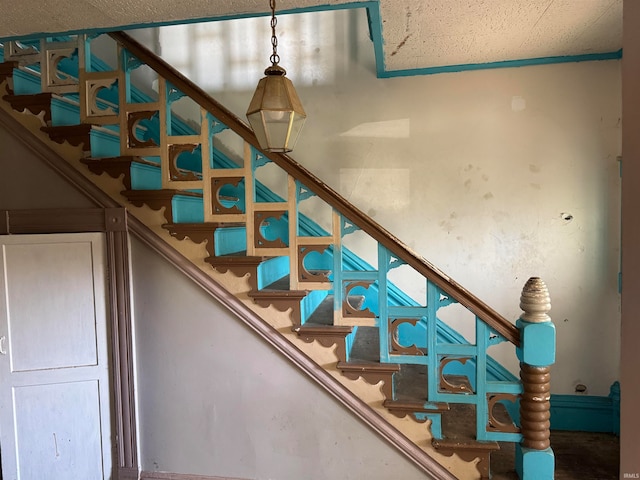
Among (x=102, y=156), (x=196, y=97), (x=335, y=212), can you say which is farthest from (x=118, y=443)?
(x=196, y=97)

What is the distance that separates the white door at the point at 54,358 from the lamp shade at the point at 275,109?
1319 mm

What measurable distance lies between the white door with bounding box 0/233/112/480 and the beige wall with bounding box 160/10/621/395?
170 cm

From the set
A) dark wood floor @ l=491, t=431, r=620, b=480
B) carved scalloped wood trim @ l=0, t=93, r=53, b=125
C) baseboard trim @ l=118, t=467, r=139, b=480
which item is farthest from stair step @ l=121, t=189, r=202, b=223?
dark wood floor @ l=491, t=431, r=620, b=480

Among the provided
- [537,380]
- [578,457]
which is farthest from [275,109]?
[578,457]

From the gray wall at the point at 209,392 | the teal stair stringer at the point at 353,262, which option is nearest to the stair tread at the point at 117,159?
the gray wall at the point at 209,392

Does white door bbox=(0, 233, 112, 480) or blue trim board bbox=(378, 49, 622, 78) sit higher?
blue trim board bbox=(378, 49, 622, 78)

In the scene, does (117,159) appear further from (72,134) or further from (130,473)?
(130,473)

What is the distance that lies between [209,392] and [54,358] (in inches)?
35.5

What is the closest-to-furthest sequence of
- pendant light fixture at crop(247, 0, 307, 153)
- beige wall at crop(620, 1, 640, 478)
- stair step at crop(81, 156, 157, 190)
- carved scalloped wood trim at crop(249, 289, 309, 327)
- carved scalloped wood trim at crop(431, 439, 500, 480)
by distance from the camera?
beige wall at crop(620, 1, 640, 478) → pendant light fixture at crop(247, 0, 307, 153) → carved scalloped wood trim at crop(431, 439, 500, 480) → carved scalloped wood trim at crop(249, 289, 309, 327) → stair step at crop(81, 156, 157, 190)

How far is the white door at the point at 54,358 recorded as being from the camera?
223 centimetres

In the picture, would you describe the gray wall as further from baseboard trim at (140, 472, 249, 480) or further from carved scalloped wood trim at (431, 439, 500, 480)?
carved scalloped wood trim at (431, 439, 500, 480)

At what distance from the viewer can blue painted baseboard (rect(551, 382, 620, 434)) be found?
9.18 feet

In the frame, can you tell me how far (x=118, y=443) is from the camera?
2.32 meters

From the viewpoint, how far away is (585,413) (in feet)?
9.30
